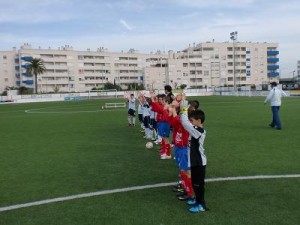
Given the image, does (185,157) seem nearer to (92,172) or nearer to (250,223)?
(250,223)

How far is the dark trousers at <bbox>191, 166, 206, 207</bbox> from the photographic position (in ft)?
17.0

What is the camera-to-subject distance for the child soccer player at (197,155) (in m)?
5.14

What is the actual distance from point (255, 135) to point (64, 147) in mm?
6596

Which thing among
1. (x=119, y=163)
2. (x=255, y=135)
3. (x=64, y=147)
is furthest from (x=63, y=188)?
(x=255, y=135)

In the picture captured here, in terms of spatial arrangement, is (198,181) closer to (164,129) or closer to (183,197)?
(183,197)

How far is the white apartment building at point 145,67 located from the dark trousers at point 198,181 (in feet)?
340

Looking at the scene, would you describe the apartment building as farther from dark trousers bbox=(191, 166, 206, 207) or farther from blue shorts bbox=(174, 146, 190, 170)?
dark trousers bbox=(191, 166, 206, 207)

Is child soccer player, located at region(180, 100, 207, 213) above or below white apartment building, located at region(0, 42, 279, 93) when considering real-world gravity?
below

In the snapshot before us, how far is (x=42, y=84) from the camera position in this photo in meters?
111

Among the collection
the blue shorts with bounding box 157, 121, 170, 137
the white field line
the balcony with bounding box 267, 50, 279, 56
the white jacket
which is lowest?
the white field line

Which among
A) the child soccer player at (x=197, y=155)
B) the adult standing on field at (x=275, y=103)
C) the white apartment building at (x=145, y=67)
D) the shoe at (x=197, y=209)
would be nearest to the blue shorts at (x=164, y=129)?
the child soccer player at (x=197, y=155)

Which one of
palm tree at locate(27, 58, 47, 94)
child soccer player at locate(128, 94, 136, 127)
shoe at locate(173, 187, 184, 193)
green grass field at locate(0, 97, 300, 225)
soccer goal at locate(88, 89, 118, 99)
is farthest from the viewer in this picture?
palm tree at locate(27, 58, 47, 94)

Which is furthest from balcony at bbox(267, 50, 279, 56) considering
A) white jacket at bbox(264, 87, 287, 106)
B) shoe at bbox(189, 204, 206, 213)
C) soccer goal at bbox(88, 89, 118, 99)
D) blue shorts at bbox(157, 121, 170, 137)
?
shoe at bbox(189, 204, 206, 213)

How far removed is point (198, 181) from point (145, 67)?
114 m
